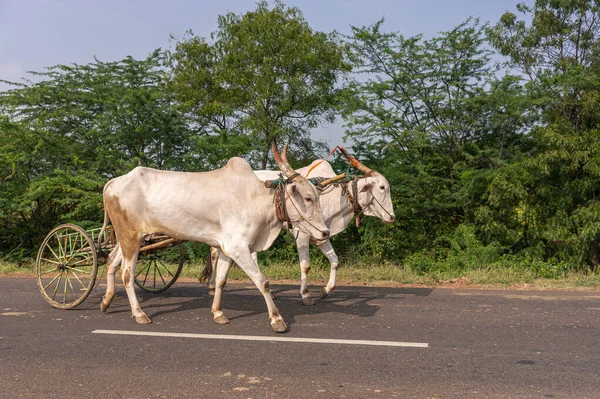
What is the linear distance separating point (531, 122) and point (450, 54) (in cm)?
246

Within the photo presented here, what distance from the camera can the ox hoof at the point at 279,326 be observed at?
24.0 feet

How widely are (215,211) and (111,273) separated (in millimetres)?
1991

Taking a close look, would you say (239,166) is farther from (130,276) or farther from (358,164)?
(358,164)

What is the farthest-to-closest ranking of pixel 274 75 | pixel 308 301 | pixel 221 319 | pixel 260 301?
pixel 274 75 → pixel 260 301 → pixel 308 301 → pixel 221 319

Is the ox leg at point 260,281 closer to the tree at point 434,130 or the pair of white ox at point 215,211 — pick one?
Result: the pair of white ox at point 215,211

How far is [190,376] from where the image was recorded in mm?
5574

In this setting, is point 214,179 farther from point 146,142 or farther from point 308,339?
point 146,142

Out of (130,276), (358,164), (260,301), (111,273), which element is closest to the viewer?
(130,276)

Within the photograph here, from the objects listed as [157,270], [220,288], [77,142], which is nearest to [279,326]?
[220,288]

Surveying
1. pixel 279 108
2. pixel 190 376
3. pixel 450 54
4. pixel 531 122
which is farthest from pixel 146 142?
pixel 190 376

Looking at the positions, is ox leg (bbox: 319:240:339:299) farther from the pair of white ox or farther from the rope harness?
the rope harness

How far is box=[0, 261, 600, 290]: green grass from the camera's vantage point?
36.8 ft

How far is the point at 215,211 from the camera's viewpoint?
8.15 meters

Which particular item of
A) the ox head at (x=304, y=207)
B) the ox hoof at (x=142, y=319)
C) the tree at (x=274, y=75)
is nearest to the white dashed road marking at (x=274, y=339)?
the ox hoof at (x=142, y=319)
